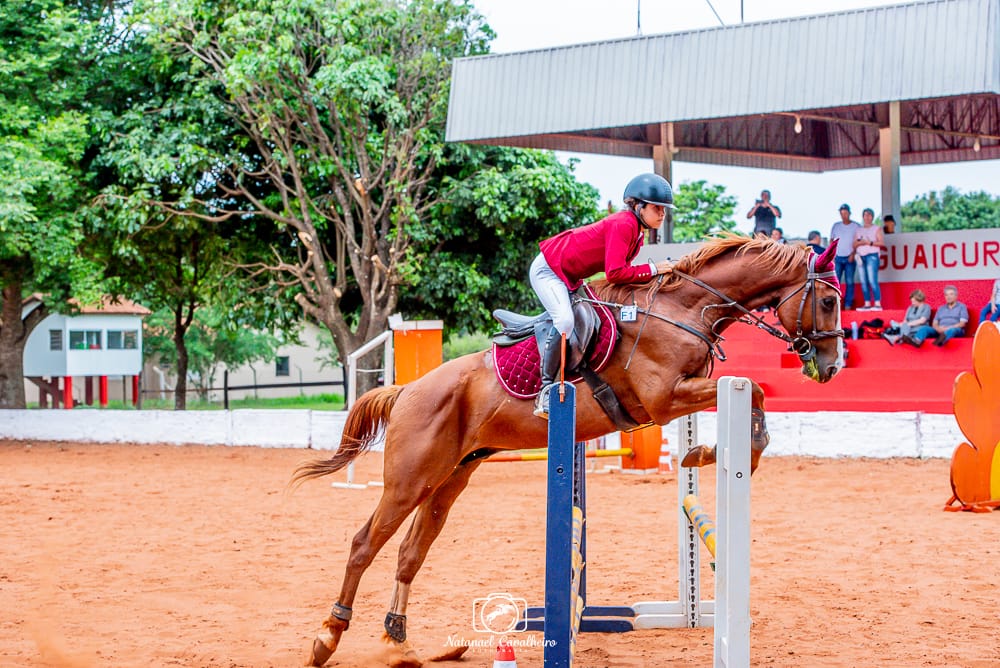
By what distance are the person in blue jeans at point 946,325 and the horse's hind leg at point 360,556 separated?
11131 mm

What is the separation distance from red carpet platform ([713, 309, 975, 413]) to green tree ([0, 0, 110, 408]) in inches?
468

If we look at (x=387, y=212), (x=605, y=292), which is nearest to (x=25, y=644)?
(x=605, y=292)

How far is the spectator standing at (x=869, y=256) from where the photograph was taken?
16000 millimetres

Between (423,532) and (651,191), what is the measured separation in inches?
87.1

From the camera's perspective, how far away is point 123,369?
132ft

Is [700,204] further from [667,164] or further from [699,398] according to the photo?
[699,398]

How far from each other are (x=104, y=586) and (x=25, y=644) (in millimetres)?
1734

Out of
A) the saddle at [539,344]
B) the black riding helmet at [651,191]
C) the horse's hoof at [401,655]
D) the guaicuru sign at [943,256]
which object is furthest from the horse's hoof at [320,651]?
the guaicuru sign at [943,256]

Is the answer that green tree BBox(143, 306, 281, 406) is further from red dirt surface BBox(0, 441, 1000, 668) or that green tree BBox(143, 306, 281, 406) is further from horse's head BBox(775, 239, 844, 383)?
horse's head BBox(775, 239, 844, 383)

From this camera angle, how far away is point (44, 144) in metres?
19.0

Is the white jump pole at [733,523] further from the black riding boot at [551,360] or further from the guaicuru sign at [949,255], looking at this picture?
the guaicuru sign at [949,255]

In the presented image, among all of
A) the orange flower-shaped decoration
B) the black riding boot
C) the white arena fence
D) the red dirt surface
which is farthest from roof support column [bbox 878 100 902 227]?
the black riding boot

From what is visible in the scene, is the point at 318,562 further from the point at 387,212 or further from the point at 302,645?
the point at 387,212

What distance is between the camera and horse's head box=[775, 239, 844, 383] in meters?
5.23
